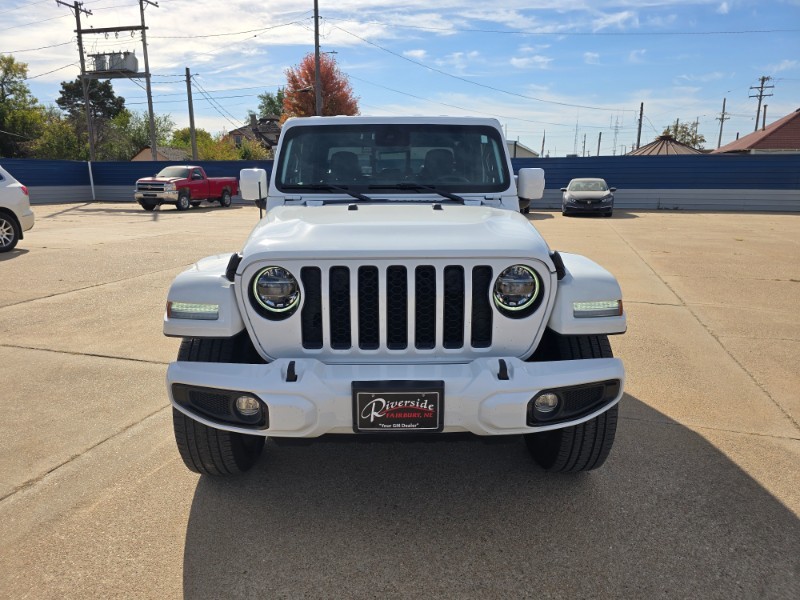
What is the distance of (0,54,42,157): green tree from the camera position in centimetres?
5188

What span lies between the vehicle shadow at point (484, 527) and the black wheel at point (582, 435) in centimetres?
15

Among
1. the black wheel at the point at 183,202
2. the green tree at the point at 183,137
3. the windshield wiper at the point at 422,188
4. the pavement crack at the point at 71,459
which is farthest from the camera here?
the green tree at the point at 183,137

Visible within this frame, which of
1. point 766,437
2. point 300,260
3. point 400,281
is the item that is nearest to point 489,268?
point 400,281

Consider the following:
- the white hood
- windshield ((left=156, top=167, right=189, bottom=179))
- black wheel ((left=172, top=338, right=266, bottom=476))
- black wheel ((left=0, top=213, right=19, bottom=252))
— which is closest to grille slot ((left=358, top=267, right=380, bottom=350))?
the white hood

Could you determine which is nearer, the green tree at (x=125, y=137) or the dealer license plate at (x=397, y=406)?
the dealer license plate at (x=397, y=406)

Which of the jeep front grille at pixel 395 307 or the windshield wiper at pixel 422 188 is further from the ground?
the windshield wiper at pixel 422 188

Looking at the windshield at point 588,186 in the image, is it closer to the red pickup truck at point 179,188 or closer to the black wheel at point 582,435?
the red pickup truck at point 179,188

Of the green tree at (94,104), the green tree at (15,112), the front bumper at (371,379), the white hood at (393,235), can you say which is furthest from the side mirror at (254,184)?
the green tree at (94,104)

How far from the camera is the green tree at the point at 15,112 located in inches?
2042

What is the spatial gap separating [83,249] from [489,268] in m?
11.3

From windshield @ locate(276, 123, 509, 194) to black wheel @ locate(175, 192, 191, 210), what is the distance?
21224 millimetres

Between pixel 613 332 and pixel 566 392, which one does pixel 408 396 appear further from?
pixel 613 332

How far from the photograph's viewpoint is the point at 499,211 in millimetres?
3447

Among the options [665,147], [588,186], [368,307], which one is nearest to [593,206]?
[588,186]
